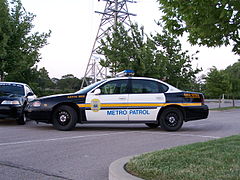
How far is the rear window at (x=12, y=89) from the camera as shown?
11.6 metres

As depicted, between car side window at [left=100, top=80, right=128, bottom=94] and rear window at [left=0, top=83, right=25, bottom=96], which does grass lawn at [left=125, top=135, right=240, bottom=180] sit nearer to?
car side window at [left=100, top=80, right=128, bottom=94]

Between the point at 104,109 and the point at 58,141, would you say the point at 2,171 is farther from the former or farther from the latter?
the point at 104,109

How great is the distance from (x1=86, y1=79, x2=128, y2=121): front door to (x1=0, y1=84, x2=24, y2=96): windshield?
12.6ft

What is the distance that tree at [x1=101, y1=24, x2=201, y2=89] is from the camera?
69.4ft

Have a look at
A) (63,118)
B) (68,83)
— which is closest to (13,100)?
(63,118)

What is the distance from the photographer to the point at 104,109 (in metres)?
9.37

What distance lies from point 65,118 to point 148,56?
1253 cm

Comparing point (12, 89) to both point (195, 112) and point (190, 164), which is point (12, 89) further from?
point (190, 164)

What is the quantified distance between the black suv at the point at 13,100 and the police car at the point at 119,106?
3.98ft

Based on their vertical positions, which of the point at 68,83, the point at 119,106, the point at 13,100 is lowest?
the point at 119,106

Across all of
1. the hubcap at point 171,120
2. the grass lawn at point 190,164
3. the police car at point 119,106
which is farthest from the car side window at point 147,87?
the grass lawn at point 190,164

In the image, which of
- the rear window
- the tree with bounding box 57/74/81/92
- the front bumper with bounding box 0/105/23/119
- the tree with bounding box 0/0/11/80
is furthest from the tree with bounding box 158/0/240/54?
the tree with bounding box 57/74/81/92

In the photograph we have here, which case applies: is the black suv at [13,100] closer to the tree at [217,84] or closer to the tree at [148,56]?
the tree at [148,56]

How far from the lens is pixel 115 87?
968 centimetres
